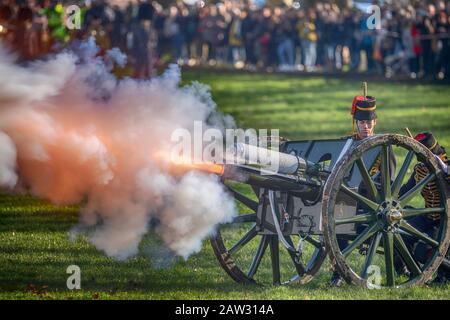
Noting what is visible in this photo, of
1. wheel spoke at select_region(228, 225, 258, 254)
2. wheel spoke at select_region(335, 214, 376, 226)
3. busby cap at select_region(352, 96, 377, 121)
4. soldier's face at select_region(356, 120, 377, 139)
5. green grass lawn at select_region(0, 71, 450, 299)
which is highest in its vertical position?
busby cap at select_region(352, 96, 377, 121)

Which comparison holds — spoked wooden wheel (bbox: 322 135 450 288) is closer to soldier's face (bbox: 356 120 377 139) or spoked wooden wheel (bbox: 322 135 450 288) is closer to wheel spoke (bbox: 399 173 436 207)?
wheel spoke (bbox: 399 173 436 207)

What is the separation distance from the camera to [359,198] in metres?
10.1

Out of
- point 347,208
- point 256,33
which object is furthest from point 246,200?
point 256,33

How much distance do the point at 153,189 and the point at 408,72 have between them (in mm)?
23552

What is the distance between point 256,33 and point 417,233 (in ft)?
90.9

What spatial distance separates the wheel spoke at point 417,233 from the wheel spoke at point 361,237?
26 centimetres

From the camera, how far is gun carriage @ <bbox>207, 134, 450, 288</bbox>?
10031mm

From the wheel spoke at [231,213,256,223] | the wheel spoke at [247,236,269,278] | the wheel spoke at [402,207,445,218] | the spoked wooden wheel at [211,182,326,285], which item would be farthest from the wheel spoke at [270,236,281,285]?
the wheel spoke at [402,207,445,218]

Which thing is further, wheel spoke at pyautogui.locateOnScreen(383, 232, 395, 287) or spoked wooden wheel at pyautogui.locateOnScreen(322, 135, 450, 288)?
wheel spoke at pyautogui.locateOnScreen(383, 232, 395, 287)

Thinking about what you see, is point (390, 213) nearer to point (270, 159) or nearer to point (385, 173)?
point (385, 173)

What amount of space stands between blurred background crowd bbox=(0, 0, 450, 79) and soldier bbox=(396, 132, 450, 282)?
16.8 metres

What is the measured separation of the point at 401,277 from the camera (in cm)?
1128

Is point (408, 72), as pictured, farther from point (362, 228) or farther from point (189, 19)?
point (362, 228)

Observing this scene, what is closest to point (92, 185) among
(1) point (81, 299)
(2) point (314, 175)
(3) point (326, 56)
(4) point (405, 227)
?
(1) point (81, 299)
